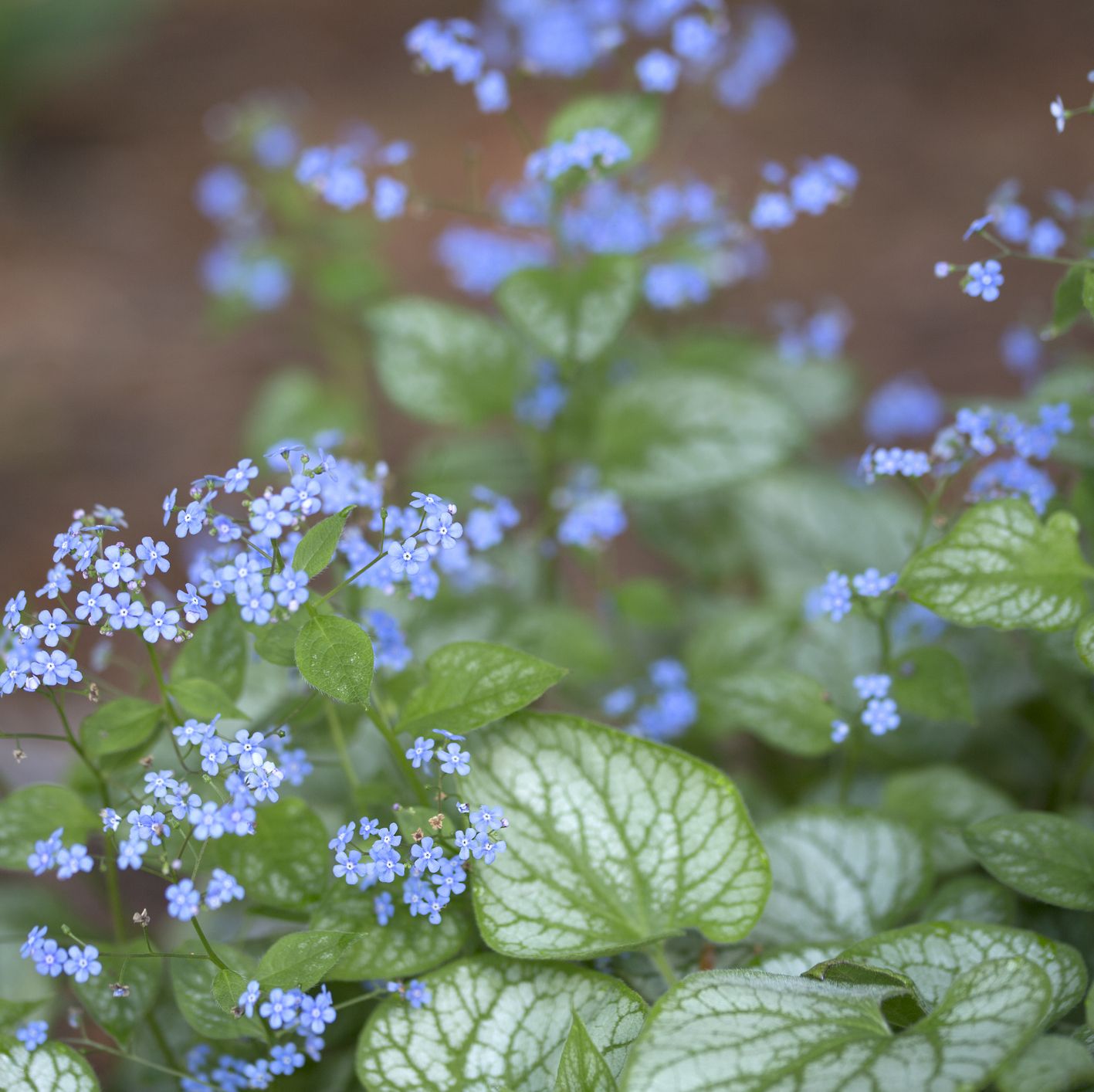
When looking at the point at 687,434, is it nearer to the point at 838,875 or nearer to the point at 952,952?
the point at 838,875

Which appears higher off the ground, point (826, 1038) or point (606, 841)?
point (606, 841)

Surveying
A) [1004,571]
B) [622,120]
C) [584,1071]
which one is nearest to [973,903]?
[1004,571]

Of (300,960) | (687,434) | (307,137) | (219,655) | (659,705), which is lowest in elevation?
(300,960)

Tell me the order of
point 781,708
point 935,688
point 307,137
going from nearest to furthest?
point 935,688 → point 781,708 → point 307,137

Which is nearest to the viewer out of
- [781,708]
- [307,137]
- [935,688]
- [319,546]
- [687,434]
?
[319,546]

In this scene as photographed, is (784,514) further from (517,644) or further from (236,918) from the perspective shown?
(236,918)

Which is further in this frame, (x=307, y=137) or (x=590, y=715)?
(x=307, y=137)

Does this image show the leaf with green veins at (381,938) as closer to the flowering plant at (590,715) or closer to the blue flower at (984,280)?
the flowering plant at (590,715)
